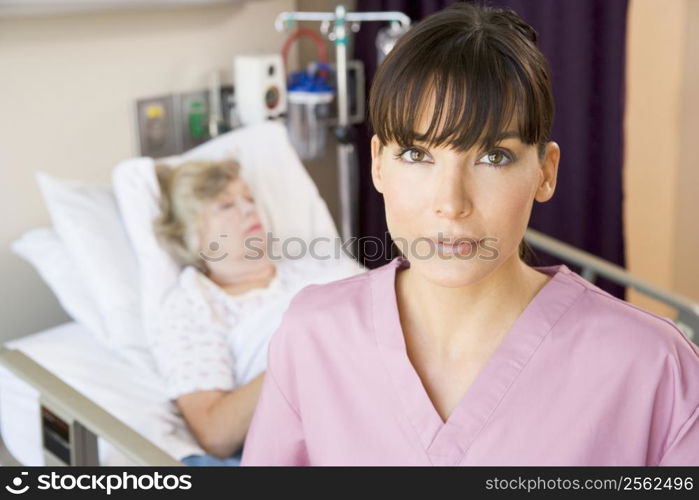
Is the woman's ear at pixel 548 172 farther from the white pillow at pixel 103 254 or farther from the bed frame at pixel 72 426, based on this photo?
the white pillow at pixel 103 254

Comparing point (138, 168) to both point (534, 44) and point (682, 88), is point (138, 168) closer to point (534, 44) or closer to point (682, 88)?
point (534, 44)

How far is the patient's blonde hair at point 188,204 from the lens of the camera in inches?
81.4

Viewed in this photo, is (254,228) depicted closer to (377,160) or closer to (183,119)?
(183,119)

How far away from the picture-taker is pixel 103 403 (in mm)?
1834

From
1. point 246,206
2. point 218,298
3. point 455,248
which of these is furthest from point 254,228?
point 455,248

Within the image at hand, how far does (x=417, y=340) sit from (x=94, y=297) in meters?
1.14

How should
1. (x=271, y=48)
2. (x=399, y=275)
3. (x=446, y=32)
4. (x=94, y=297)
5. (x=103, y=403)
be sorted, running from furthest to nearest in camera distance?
(x=271, y=48) < (x=94, y=297) < (x=103, y=403) < (x=399, y=275) < (x=446, y=32)

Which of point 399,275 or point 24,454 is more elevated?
point 399,275

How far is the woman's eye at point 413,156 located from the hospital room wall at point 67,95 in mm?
1431

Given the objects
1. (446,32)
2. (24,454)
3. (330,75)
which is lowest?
(24,454)

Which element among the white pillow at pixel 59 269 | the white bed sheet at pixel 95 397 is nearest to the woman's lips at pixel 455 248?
the white bed sheet at pixel 95 397

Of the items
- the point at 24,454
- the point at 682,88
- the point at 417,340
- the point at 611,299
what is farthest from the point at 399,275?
the point at 682,88

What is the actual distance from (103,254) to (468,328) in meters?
1.21

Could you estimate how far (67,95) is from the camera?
2.26 m
